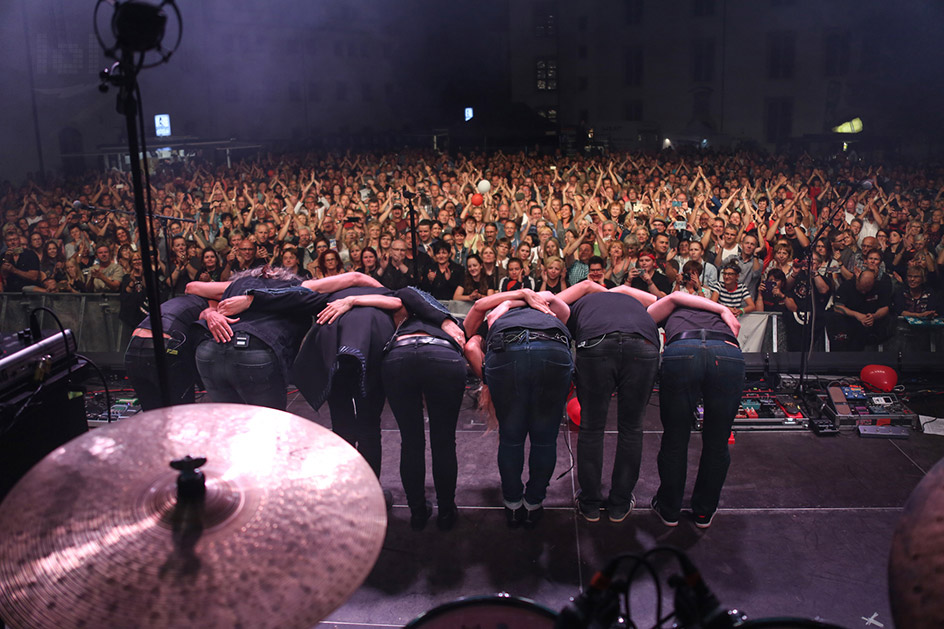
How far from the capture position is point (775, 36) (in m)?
8.81

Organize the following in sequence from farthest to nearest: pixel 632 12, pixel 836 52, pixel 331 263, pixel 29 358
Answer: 1. pixel 836 52
2. pixel 632 12
3. pixel 331 263
4. pixel 29 358

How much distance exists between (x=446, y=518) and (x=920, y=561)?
243 centimetres

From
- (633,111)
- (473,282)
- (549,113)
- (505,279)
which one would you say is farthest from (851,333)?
(549,113)

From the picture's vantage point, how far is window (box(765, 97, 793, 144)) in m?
8.42

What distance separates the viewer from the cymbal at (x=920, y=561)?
3.64ft

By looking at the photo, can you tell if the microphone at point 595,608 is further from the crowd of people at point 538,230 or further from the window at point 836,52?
the window at point 836,52

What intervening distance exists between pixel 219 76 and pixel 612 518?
9124 millimetres

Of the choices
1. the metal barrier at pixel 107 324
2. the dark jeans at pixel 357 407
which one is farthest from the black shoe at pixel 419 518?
the metal barrier at pixel 107 324

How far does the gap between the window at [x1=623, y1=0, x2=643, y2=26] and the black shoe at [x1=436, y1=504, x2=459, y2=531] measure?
763 cm

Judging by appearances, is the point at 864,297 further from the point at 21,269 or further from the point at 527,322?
the point at 21,269

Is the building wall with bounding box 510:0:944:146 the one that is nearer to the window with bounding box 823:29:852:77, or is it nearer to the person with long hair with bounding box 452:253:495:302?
the window with bounding box 823:29:852:77

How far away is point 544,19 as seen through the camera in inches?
328

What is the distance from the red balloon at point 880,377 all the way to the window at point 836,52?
576 cm

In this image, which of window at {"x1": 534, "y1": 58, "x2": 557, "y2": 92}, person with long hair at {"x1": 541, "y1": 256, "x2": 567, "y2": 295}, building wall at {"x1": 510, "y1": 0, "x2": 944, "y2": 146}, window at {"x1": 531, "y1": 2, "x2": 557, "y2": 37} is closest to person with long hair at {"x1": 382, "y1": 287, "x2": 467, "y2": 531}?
person with long hair at {"x1": 541, "y1": 256, "x2": 567, "y2": 295}
